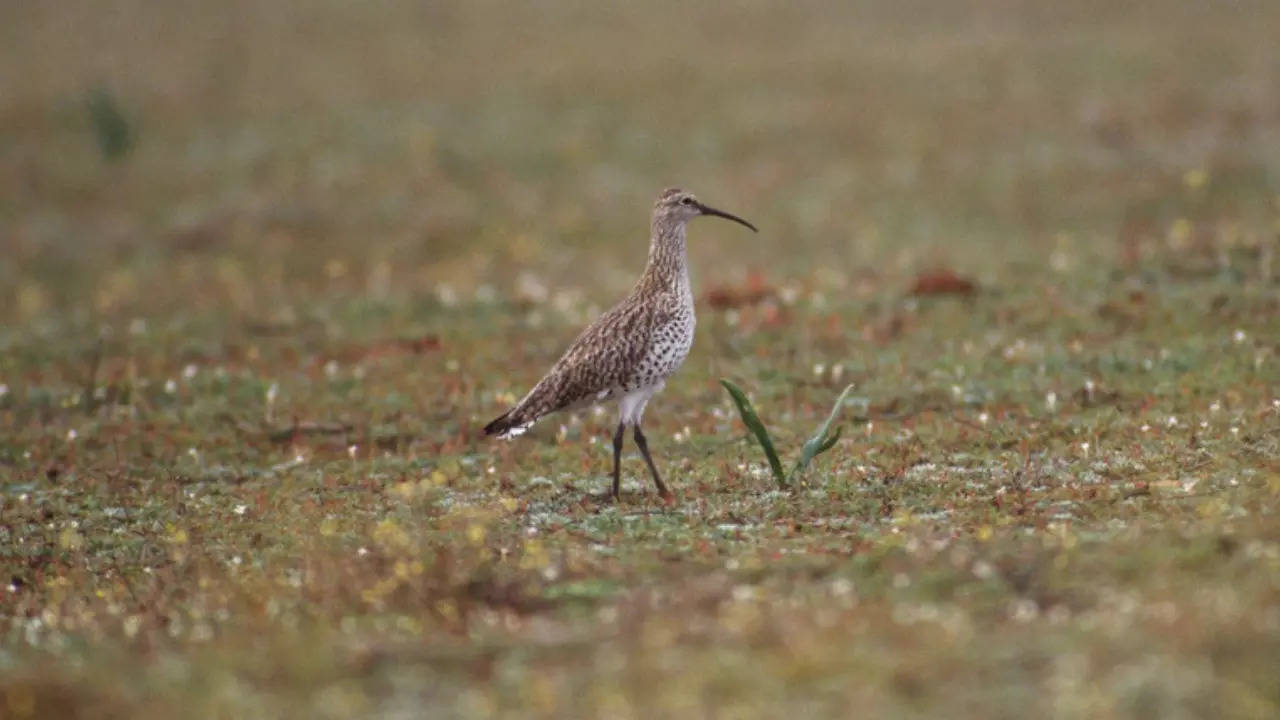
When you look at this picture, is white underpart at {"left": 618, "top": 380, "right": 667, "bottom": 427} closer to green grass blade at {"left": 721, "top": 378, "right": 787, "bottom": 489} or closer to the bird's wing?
the bird's wing

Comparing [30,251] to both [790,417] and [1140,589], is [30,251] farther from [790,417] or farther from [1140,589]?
[1140,589]

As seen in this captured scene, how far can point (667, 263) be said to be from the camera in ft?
54.0

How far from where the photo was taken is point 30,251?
34250mm

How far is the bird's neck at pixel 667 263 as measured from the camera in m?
16.3

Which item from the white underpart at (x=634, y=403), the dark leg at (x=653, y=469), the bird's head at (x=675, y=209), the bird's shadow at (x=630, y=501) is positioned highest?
the bird's head at (x=675, y=209)

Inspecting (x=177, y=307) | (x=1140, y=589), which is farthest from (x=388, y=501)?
(x=177, y=307)

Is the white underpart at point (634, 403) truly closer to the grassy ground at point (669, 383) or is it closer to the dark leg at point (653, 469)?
the dark leg at point (653, 469)

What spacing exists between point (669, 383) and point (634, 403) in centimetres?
524

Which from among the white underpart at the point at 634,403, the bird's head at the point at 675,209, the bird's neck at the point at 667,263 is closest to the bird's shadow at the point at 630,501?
the white underpart at the point at 634,403

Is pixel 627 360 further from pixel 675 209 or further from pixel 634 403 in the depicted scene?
pixel 675 209

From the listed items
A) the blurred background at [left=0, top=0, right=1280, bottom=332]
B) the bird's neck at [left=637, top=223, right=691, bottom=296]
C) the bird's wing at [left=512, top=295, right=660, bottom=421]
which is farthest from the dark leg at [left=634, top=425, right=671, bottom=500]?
the blurred background at [left=0, top=0, right=1280, bottom=332]

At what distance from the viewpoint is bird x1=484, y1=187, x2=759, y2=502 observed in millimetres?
15742

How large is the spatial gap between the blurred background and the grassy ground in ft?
0.48

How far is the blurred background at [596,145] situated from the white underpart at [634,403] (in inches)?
432
